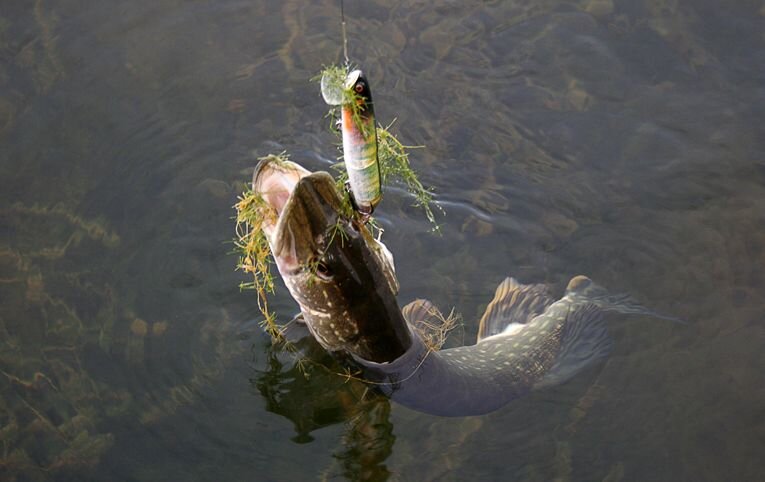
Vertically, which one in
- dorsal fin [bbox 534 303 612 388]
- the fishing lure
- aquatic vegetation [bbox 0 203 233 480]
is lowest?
dorsal fin [bbox 534 303 612 388]

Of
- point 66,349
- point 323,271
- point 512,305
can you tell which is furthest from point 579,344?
point 66,349

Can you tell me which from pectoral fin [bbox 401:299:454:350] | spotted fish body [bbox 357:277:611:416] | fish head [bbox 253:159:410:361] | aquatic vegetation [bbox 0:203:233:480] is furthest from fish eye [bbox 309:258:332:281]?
aquatic vegetation [bbox 0:203:233:480]

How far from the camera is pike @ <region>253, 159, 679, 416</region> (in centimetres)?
439

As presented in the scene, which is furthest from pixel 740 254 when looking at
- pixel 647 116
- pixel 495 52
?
pixel 495 52

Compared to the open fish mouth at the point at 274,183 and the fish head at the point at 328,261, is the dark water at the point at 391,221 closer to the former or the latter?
the fish head at the point at 328,261

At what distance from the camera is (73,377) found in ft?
18.7

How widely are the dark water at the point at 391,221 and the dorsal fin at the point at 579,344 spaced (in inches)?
4.1

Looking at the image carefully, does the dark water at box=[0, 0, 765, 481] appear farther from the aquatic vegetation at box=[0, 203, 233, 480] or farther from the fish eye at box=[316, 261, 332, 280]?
the fish eye at box=[316, 261, 332, 280]

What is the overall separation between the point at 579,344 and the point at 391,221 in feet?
5.41

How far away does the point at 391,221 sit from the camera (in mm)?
6641

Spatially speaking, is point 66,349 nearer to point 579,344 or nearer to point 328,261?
point 328,261

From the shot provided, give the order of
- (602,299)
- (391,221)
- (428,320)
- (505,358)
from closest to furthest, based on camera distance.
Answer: (505,358), (428,320), (602,299), (391,221)

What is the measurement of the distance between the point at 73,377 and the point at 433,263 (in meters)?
2.60

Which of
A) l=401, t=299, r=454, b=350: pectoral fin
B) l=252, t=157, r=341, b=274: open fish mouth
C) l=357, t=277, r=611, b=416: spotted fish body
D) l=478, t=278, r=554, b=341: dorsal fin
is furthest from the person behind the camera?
l=478, t=278, r=554, b=341: dorsal fin
